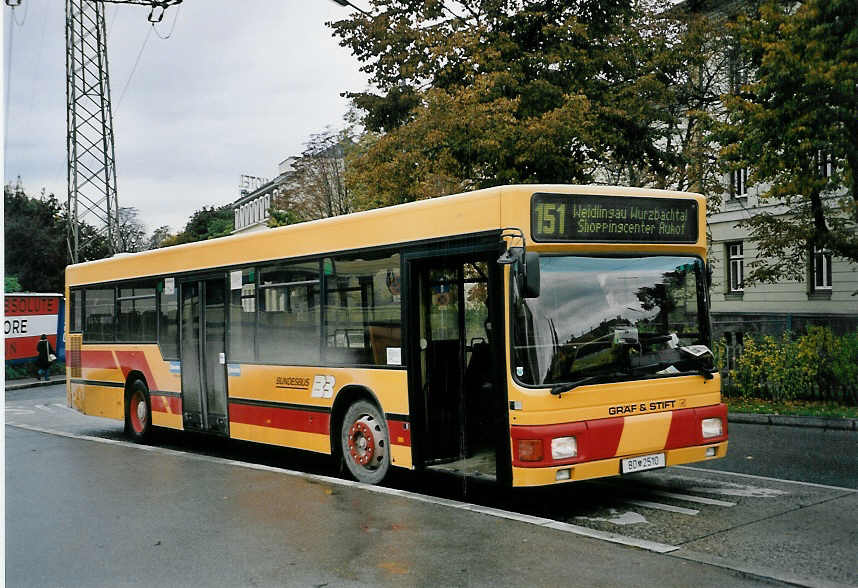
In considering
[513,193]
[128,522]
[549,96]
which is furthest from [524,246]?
[549,96]

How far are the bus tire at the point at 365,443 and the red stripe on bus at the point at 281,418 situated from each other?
1.23 feet

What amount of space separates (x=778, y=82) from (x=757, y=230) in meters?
9.44

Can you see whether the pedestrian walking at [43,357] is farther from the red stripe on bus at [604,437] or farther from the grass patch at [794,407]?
the red stripe on bus at [604,437]

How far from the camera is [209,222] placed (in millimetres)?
84000

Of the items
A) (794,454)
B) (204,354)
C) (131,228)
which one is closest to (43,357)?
(131,228)

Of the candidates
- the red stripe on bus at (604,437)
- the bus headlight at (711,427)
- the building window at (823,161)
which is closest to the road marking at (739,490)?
the bus headlight at (711,427)

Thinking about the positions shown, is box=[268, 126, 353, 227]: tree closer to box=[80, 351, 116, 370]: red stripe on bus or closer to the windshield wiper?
box=[80, 351, 116, 370]: red stripe on bus

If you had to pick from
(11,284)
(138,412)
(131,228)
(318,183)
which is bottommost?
(138,412)

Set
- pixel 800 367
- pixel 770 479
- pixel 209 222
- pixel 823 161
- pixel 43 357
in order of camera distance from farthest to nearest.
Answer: pixel 209 222 → pixel 43 357 → pixel 823 161 → pixel 800 367 → pixel 770 479

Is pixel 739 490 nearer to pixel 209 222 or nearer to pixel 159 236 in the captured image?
pixel 159 236

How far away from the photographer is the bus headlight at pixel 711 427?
8.56 m

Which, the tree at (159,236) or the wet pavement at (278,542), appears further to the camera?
the tree at (159,236)

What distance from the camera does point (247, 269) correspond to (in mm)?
12062

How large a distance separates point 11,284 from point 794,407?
1013 inches
